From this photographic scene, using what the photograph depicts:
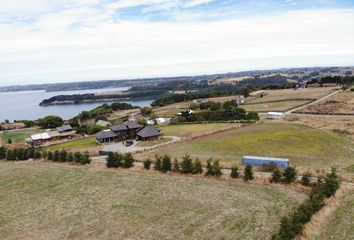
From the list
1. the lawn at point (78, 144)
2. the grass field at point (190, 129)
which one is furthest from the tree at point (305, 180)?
the lawn at point (78, 144)

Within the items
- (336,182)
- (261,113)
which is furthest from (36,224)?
(261,113)

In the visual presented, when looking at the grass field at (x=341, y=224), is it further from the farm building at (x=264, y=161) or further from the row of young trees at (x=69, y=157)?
the row of young trees at (x=69, y=157)

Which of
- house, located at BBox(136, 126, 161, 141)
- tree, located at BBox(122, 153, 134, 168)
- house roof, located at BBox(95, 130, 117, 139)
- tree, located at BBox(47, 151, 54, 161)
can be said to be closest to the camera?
tree, located at BBox(122, 153, 134, 168)

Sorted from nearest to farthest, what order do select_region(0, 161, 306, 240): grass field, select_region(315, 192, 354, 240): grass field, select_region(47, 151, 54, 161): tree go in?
1. select_region(315, 192, 354, 240): grass field
2. select_region(0, 161, 306, 240): grass field
3. select_region(47, 151, 54, 161): tree

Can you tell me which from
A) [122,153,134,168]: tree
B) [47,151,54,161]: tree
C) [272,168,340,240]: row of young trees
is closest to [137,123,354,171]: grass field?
[122,153,134,168]: tree

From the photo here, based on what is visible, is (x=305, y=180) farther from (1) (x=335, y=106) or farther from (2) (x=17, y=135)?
(2) (x=17, y=135)

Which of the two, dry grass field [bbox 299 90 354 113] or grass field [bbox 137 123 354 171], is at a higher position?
dry grass field [bbox 299 90 354 113]

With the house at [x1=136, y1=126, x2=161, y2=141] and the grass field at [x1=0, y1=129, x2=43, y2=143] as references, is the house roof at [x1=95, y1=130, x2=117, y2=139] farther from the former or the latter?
the grass field at [x1=0, y1=129, x2=43, y2=143]

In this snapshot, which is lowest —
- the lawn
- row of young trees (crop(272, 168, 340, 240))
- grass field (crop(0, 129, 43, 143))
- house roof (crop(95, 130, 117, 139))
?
grass field (crop(0, 129, 43, 143))
